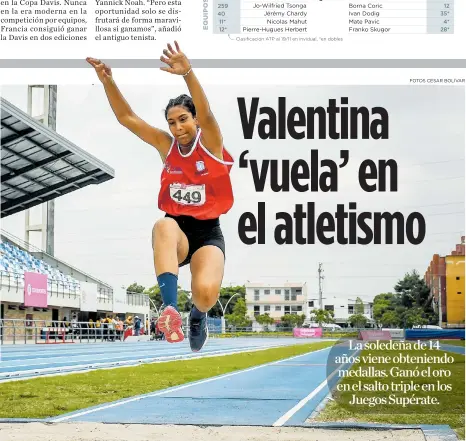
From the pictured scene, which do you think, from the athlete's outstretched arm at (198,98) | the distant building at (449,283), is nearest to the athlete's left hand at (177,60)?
the athlete's outstretched arm at (198,98)

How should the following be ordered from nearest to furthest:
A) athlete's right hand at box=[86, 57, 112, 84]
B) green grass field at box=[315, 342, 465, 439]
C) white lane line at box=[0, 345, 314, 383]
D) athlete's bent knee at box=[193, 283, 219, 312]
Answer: athlete's bent knee at box=[193, 283, 219, 312], green grass field at box=[315, 342, 465, 439], athlete's right hand at box=[86, 57, 112, 84], white lane line at box=[0, 345, 314, 383]

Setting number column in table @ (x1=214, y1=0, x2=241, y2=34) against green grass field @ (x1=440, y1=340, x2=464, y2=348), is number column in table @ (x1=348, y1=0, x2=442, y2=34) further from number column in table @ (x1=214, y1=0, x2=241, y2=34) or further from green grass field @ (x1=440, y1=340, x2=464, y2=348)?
green grass field @ (x1=440, y1=340, x2=464, y2=348)

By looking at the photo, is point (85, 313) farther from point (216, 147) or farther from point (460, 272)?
point (460, 272)

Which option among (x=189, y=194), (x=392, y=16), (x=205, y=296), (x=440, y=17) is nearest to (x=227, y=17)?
(x=392, y=16)

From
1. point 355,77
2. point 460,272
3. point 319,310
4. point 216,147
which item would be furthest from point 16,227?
point 460,272

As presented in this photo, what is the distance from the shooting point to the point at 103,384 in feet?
27.9

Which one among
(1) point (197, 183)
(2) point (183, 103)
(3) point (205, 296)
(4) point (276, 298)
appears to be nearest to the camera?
(3) point (205, 296)

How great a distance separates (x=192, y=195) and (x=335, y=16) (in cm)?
183

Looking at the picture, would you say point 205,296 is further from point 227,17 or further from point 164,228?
point 227,17

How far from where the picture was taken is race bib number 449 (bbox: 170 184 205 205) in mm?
6859

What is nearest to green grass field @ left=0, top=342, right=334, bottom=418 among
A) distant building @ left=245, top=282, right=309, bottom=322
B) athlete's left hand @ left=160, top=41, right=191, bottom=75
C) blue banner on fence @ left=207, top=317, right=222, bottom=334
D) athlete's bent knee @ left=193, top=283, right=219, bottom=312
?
distant building @ left=245, top=282, right=309, bottom=322

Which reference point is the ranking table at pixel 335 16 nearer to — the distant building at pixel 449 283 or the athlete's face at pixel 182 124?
the athlete's face at pixel 182 124

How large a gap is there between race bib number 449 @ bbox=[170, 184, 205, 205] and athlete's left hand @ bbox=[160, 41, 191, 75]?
0.91m

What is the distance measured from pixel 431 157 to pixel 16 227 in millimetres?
3753
